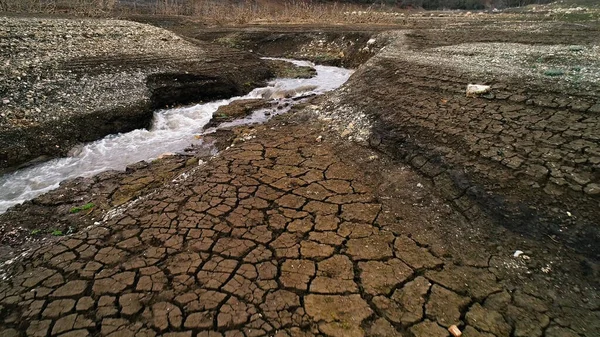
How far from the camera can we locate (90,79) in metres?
7.58

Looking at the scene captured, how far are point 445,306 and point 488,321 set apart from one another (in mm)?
302

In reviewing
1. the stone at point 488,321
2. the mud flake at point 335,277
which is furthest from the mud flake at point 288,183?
the stone at point 488,321

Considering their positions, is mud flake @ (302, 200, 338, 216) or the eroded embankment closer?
the eroded embankment

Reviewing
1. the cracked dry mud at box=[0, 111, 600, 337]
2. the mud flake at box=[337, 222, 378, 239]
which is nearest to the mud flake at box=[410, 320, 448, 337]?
the cracked dry mud at box=[0, 111, 600, 337]

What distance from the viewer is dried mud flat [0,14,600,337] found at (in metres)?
2.55

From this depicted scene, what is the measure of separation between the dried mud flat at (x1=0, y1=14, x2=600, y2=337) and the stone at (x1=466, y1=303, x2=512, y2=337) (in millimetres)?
11

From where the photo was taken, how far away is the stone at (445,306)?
2525 mm

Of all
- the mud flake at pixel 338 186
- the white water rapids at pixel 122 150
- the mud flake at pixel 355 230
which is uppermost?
the mud flake at pixel 338 186

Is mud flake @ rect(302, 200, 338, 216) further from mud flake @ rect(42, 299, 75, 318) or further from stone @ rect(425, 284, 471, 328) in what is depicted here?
mud flake @ rect(42, 299, 75, 318)

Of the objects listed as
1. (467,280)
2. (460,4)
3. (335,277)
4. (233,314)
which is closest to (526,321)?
(467,280)

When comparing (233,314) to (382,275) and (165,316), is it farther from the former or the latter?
(382,275)

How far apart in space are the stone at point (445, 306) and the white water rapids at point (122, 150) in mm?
5123

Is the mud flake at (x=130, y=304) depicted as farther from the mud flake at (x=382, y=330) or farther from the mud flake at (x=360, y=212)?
the mud flake at (x=360, y=212)

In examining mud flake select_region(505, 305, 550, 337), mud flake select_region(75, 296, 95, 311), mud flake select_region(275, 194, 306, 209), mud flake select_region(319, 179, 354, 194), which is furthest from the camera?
mud flake select_region(319, 179, 354, 194)
